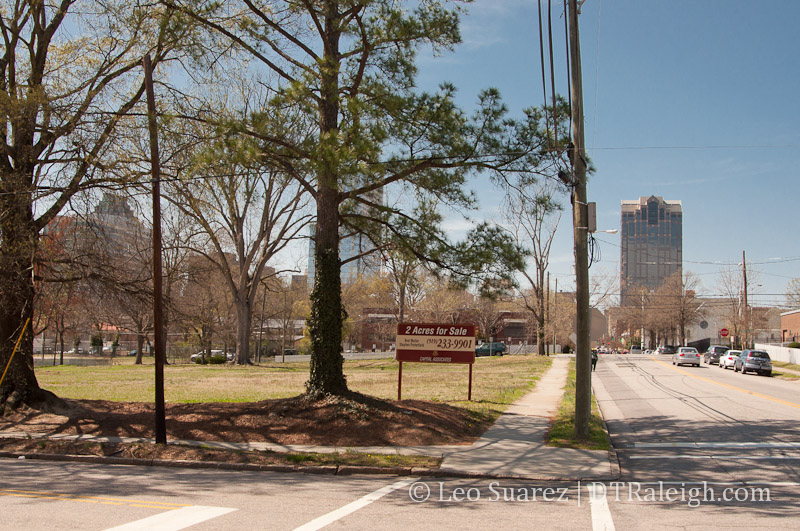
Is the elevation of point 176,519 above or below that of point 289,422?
above

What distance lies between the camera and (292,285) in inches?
2768

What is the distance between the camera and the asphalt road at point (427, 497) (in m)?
6.62

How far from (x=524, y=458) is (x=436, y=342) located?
7831mm

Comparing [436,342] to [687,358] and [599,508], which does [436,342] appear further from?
[687,358]

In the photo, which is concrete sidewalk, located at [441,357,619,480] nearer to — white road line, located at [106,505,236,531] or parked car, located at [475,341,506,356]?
white road line, located at [106,505,236,531]

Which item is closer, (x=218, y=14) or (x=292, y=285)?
(x=218, y=14)

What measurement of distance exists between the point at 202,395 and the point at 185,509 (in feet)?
46.2

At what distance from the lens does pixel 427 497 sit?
26.2 ft

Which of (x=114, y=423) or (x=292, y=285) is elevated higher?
(x=292, y=285)

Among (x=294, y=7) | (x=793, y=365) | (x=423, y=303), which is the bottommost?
(x=793, y=365)

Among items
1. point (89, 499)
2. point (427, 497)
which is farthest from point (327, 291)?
point (89, 499)

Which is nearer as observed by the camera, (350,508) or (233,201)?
(350,508)

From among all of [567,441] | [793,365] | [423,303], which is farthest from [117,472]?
[423,303]

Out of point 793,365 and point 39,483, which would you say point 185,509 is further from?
point 793,365
